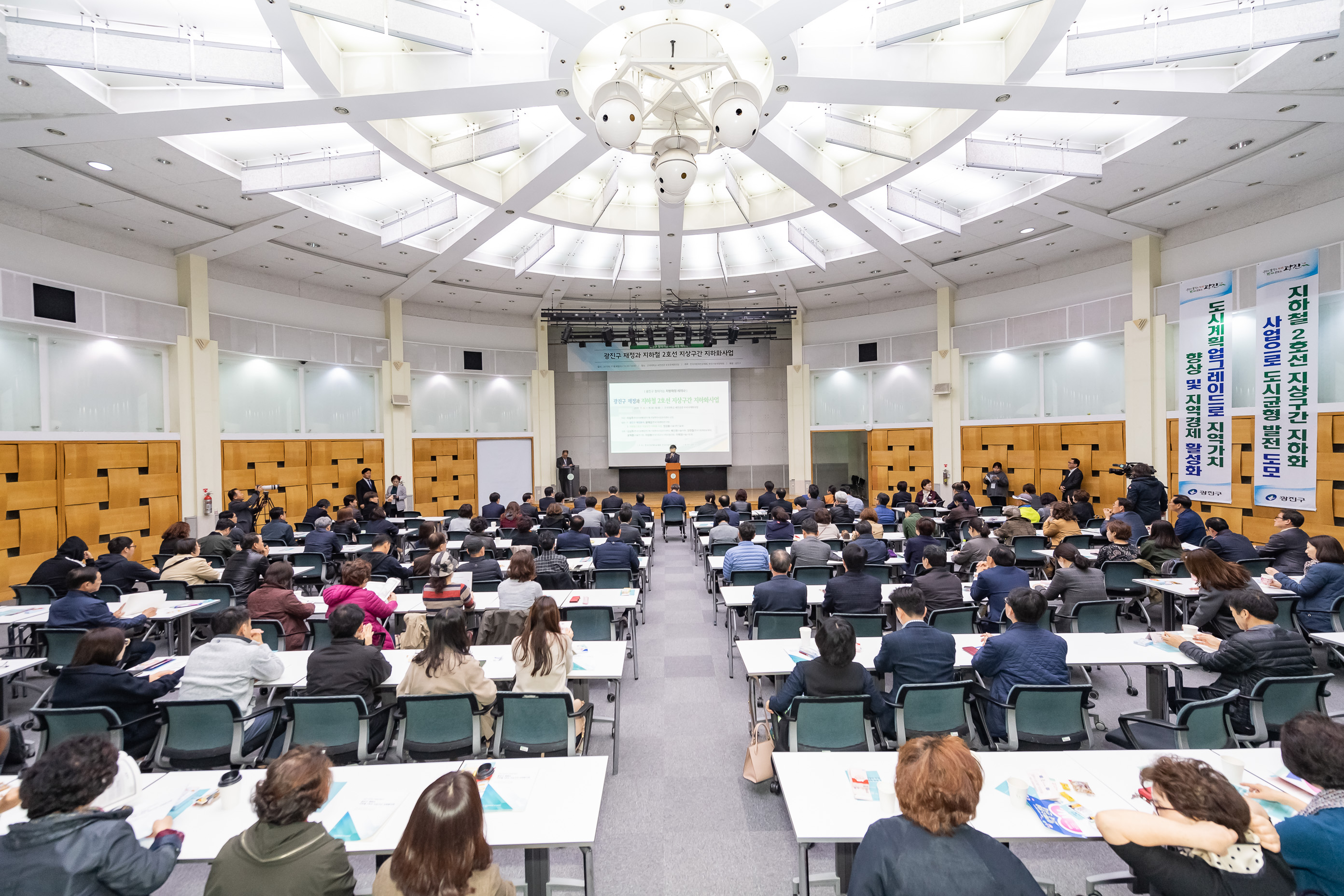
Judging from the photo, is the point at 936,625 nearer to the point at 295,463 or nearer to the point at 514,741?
the point at 514,741

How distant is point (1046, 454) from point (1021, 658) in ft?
39.7

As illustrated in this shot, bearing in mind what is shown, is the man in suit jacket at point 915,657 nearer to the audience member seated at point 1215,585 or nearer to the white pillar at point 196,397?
the audience member seated at point 1215,585

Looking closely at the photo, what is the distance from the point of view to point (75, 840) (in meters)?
1.93

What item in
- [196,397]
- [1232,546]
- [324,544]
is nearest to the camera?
[1232,546]

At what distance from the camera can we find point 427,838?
1729 mm

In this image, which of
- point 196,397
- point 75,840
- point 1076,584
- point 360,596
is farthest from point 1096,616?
point 196,397

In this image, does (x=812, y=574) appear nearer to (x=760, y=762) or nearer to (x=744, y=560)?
(x=744, y=560)

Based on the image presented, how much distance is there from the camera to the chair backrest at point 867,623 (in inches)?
188

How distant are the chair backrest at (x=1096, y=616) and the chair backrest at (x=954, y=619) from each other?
83cm

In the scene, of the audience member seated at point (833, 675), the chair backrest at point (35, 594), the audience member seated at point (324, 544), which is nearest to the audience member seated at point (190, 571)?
the chair backrest at point (35, 594)

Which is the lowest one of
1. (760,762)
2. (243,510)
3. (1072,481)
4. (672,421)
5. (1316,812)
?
(760,762)

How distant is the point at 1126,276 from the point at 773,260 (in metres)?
7.22

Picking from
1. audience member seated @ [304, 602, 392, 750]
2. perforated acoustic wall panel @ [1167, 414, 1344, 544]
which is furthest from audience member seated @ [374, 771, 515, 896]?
perforated acoustic wall panel @ [1167, 414, 1344, 544]

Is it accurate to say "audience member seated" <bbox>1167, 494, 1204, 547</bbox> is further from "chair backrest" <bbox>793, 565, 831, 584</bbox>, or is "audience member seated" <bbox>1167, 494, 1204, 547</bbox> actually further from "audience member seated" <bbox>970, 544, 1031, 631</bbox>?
"chair backrest" <bbox>793, 565, 831, 584</bbox>
